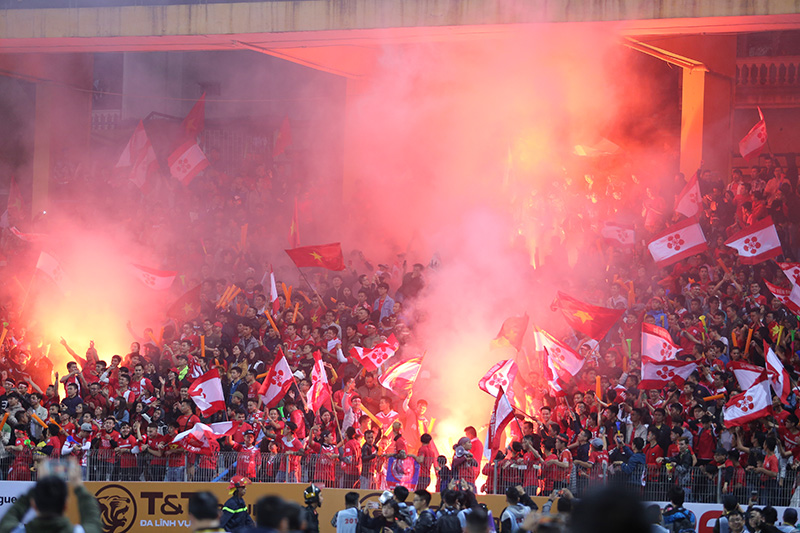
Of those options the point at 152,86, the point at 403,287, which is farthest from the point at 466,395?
the point at 152,86

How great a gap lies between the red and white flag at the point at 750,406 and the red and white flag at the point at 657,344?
1.39m

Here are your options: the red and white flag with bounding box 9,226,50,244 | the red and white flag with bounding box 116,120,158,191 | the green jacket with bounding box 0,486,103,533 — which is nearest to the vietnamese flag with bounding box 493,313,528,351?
the red and white flag with bounding box 116,120,158,191

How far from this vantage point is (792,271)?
13.1 m

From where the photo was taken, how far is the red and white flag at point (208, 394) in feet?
40.7

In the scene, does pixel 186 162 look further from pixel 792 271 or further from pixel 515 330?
pixel 792 271

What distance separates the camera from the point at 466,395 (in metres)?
14.6

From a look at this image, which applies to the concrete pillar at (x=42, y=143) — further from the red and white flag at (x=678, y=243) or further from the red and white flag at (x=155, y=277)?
the red and white flag at (x=678, y=243)

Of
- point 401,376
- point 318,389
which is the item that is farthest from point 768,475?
point 318,389

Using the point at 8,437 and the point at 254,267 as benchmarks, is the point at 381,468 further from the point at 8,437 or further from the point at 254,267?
the point at 254,267

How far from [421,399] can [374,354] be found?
2.60 feet

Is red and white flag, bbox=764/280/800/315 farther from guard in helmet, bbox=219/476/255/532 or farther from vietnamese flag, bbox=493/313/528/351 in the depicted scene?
guard in helmet, bbox=219/476/255/532

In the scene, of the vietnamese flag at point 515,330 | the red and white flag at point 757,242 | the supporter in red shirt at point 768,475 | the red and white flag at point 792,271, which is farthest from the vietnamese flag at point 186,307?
the supporter in red shirt at point 768,475

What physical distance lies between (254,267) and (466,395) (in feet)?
16.1

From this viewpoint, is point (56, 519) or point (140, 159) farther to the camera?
point (140, 159)
